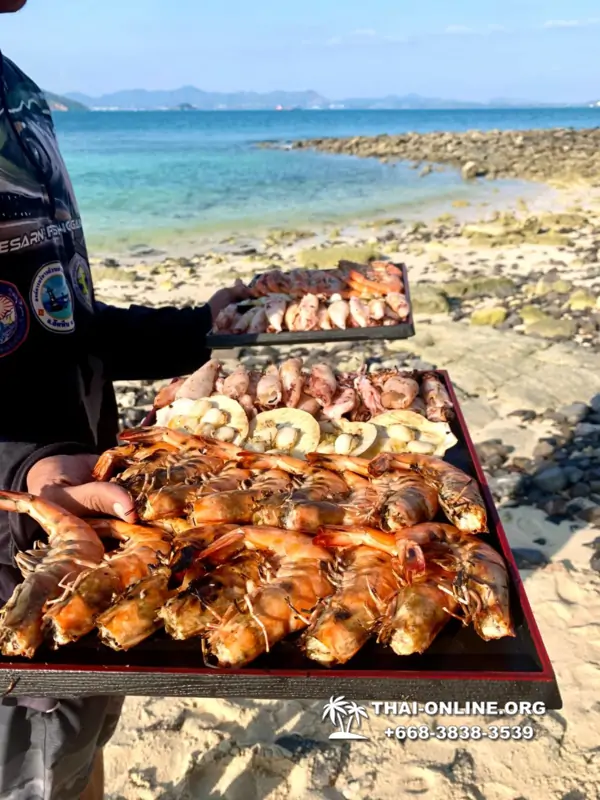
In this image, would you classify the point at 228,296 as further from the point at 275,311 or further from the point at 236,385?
the point at 236,385

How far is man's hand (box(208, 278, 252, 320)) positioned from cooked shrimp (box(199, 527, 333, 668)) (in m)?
2.56

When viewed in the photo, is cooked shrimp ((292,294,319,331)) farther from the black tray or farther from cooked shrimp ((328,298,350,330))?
the black tray

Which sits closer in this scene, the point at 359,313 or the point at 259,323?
the point at 259,323

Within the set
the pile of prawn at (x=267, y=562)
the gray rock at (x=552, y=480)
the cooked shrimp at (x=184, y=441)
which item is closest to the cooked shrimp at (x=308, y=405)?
the cooked shrimp at (x=184, y=441)

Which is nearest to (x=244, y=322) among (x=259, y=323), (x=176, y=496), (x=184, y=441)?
(x=259, y=323)

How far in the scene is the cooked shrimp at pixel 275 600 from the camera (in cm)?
202

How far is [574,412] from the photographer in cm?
729

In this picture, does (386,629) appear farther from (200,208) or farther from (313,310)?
(200,208)

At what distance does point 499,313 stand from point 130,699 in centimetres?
841

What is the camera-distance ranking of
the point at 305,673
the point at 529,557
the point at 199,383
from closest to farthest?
the point at 305,673 < the point at 199,383 < the point at 529,557

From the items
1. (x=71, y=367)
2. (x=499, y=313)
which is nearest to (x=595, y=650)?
(x=71, y=367)

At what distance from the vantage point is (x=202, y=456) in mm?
3020

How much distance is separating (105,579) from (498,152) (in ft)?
157

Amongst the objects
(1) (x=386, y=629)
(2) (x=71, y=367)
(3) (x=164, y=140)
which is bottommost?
(3) (x=164, y=140)
